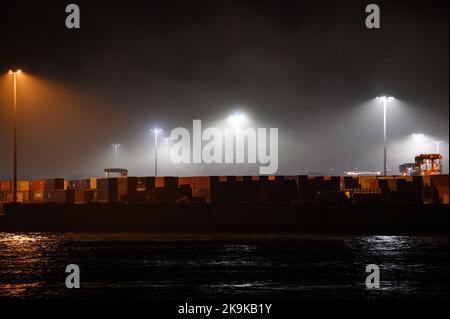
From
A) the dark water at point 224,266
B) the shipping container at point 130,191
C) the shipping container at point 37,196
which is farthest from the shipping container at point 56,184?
the dark water at point 224,266

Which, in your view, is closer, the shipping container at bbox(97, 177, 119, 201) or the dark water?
the dark water

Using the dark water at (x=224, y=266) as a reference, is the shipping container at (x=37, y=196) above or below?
above

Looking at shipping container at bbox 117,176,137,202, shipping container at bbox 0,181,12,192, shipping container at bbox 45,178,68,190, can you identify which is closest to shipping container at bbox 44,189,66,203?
shipping container at bbox 45,178,68,190

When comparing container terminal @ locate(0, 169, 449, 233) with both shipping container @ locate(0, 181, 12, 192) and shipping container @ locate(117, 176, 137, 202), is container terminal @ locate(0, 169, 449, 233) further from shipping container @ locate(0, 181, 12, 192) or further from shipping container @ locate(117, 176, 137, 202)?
shipping container @ locate(0, 181, 12, 192)

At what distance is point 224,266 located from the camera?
51.2ft

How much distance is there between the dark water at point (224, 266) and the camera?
11.7m

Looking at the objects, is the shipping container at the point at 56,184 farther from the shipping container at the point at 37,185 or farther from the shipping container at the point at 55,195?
the shipping container at the point at 37,185

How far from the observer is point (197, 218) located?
3052 centimetres

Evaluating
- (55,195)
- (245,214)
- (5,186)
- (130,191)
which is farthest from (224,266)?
(5,186)

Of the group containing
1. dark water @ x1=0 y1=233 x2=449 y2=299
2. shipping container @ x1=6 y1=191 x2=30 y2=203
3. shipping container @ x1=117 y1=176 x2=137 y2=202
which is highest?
shipping container @ x1=117 y1=176 x2=137 y2=202

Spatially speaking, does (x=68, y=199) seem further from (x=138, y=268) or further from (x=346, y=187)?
(x=138, y=268)

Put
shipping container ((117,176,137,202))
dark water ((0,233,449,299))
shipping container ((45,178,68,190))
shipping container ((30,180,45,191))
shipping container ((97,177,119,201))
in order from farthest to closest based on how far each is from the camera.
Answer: shipping container ((30,180,45,191)) < shipping container ((45,178,68,190)) < shipping container ((97,177,119,201)) < shipping container ((117,176,137,202)) < dark water ((0,233,449,299))

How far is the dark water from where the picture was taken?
11672mm

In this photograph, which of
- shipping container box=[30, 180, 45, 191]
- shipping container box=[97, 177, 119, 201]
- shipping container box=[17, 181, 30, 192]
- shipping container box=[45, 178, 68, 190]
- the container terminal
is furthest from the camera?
shipping container box=[17, 181, 30, 192]
